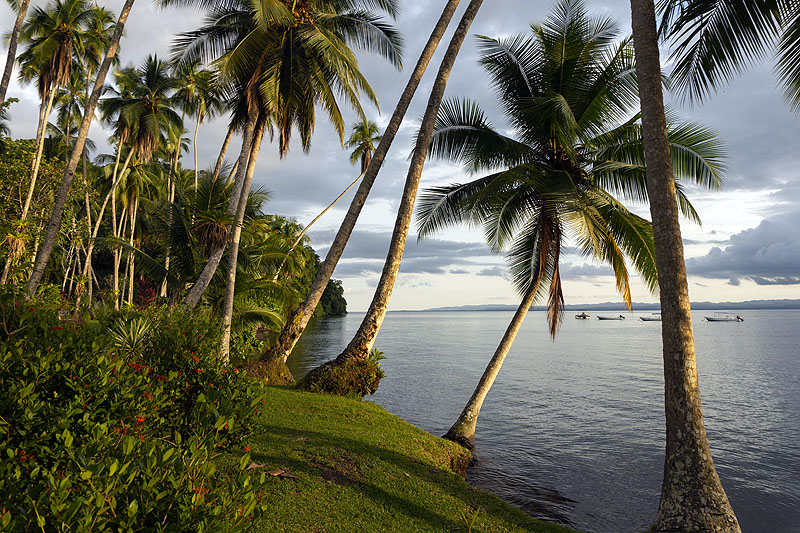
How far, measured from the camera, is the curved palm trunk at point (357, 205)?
12.9 metres

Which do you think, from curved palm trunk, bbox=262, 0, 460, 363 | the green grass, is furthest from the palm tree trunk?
the green grass

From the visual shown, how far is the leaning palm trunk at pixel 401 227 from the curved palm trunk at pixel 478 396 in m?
2.93

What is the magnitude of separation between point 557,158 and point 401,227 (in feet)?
15.1

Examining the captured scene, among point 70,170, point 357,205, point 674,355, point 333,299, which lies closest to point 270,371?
point 357,205

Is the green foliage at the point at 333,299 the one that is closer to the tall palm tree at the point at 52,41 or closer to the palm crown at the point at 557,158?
the tall palm tree at the point at 52,41

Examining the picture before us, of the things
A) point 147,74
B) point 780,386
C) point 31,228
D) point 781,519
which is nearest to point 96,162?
point 147,74

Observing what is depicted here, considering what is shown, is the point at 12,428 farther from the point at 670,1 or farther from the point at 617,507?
the point at 617,507

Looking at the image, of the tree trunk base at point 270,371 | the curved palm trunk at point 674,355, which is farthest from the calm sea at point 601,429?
the tree trunk base at point 270,371

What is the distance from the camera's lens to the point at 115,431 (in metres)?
3.05

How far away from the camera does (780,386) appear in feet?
86.7

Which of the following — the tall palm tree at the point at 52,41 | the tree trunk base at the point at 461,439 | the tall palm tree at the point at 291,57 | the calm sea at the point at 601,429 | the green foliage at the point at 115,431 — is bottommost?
the calm sea at the point at 601,429

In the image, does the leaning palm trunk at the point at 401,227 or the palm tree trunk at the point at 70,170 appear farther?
the palm tree trunk at the point at 70,170

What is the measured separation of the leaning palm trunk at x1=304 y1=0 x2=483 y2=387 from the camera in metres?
12.2

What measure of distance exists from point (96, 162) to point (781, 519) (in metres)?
42.1
